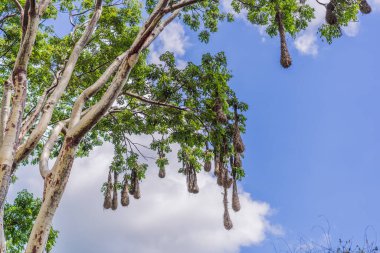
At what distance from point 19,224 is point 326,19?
12328mm

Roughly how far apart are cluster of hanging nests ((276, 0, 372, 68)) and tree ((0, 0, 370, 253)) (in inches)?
0.8

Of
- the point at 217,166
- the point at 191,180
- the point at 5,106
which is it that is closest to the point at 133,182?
the point at 191,180

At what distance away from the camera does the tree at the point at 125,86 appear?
26.2ft

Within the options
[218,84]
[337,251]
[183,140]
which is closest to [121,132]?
[183,140]

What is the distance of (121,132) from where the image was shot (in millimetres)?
14383

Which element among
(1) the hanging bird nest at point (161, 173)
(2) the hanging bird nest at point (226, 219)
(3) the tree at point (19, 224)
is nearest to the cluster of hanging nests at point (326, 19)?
(2) the hanging bird nest at point (226, 219)

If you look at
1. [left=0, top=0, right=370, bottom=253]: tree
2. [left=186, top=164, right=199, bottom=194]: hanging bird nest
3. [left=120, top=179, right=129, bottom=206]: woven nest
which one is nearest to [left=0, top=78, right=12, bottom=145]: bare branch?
[left=0, top=0, right=370, bottom=253]: tree

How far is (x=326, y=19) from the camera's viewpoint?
339 inches

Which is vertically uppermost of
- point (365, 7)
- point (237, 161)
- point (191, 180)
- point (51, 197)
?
point (365, 7)

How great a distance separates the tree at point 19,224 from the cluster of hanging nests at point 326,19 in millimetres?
10669

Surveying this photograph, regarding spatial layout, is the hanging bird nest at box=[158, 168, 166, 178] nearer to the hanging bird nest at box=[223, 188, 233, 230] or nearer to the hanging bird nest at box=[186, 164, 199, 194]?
the hanging bird nest at box=[186, 164, 199, 194]

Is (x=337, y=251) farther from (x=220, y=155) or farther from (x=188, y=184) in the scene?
(x=188, y=184)

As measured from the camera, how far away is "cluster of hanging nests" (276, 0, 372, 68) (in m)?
7.64

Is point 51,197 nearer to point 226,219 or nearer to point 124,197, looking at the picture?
point 226,219
